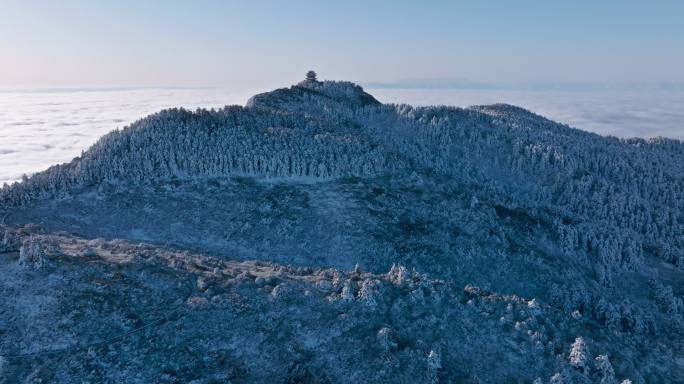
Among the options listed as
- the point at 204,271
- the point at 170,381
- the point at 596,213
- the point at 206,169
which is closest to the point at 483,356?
the point at 170,381

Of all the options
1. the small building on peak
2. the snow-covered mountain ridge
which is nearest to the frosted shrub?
the snow-covered mountain ridge

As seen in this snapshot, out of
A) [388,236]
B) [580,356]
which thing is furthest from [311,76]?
[580,356]

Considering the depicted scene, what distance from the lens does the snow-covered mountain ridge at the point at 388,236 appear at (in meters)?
29.0

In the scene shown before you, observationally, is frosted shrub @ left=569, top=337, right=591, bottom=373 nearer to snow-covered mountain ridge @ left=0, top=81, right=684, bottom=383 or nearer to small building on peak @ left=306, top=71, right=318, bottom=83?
snow-covered mountain ridge @ left=0, top=81, right=684, bottom=383

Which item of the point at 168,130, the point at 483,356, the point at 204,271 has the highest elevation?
the point at 168,130

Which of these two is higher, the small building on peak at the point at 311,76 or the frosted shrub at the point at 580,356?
the small building on peak at the point at 311,76

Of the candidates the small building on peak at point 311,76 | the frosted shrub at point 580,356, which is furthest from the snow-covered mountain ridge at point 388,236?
the small building on peak at point 311,76

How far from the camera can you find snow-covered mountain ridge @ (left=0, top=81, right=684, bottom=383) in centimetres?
2903

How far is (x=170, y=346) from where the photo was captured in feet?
90.6

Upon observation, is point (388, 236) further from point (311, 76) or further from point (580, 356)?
point (311, 76)

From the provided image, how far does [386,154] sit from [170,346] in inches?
2296

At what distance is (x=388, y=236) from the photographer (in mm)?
57812

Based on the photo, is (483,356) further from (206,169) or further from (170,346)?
(206,169)

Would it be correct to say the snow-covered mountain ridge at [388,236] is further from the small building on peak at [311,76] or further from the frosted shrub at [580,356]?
the small building on peak at [311,76]
